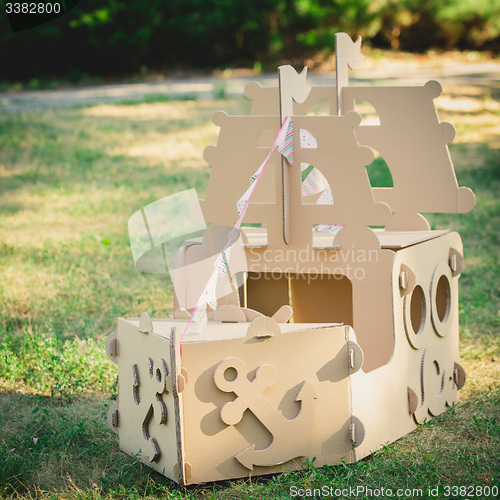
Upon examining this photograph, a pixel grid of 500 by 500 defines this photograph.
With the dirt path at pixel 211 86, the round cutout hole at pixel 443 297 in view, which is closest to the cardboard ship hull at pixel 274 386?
the round cutout hole at pixel 443 297

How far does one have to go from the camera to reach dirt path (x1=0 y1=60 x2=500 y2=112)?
→ 38.7 ft

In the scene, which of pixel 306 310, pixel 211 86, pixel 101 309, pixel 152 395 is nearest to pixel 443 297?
pixel 306 310

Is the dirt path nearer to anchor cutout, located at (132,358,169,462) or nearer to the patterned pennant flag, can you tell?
the patterned pennant flag

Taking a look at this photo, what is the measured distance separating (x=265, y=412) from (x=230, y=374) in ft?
0.55

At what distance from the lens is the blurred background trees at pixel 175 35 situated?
15.4 meters

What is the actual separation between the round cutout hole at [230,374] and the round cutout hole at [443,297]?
1.17 metres

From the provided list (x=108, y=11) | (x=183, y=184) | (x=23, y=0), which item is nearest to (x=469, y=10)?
(x=108, y=11)

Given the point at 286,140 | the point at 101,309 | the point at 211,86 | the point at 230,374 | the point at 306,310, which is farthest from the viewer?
the point at 211,86

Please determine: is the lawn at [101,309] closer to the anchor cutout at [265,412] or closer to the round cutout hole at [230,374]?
the anchor cutout at [265,412]

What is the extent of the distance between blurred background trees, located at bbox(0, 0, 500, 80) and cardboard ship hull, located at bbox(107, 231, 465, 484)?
13.5m

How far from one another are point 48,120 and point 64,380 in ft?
23.4

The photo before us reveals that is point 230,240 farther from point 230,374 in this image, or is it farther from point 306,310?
point 306,310

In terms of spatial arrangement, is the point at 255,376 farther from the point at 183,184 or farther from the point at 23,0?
the point at 183,184

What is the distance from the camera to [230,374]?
236cm
